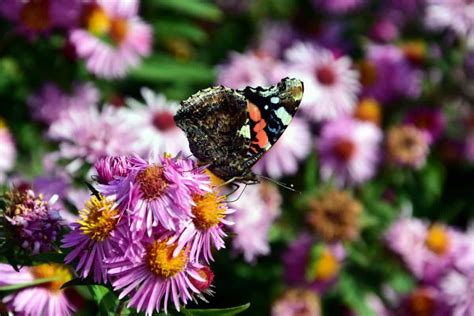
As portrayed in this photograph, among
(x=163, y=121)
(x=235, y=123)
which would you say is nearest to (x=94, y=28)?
(x=163, y=121)

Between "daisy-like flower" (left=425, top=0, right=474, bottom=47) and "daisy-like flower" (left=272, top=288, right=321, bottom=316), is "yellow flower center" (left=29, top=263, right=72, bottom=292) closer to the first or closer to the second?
"daisy-like flower" (left=272, top=288, right=321, bottom=316)

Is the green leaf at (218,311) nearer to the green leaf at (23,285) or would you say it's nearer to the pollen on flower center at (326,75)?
the green leaf at (23,285)

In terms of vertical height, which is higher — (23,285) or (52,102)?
(52,102)

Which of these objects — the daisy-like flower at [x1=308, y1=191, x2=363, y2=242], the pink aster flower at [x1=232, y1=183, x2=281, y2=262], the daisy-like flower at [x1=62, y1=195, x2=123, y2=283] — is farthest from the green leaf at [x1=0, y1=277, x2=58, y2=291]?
the daisy-like flower at [x1=308, y1=191, x2=363, y2=242]

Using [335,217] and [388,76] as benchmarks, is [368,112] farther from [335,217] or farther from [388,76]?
[335,217]

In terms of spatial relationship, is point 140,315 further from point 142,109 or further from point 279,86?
point 142,109

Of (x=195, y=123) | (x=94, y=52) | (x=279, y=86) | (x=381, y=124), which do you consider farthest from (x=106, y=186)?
(x=381, y=124)
